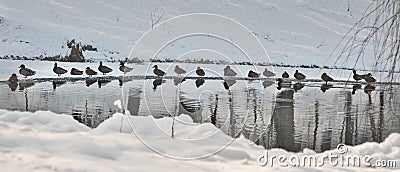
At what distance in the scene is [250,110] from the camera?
9.65 m

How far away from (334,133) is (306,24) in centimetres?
3757

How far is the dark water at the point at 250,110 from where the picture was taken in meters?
7.11

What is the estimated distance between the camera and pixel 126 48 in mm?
32000

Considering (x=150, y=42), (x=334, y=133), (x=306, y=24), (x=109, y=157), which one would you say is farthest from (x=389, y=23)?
(x=306, y=24)

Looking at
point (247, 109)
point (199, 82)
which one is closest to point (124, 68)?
point (247, 109)

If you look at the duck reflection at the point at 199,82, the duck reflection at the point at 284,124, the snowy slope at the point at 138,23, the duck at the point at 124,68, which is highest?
the snowy slope at the point at 138,23

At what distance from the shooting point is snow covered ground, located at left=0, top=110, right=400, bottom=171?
4.05 m

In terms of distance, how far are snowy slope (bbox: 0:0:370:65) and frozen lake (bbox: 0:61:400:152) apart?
577 inches

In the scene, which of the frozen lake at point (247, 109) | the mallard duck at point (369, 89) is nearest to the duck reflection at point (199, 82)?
the frozen lake at point (247, 109)

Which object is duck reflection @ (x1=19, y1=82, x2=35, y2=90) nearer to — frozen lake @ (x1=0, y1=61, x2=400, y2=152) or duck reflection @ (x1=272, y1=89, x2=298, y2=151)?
frozen lake @ (x1=0, y1=61, x2=400, y2=152)

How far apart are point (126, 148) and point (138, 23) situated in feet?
118

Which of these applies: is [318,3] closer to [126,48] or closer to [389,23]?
[126,48]

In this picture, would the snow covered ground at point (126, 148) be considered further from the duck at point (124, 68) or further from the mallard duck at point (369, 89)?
the mallard duck at point (369, 89)

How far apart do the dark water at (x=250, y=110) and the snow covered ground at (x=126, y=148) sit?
786mm
